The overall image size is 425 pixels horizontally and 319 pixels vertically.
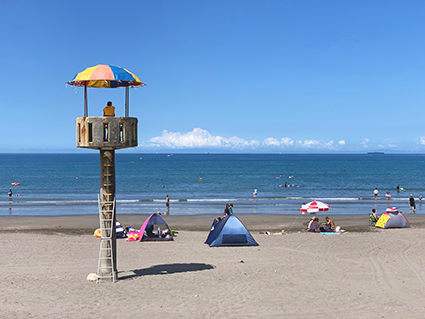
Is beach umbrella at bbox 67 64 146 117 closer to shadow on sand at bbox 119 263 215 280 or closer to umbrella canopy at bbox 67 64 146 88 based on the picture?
umbrella canopy at bbox 67 64 146 88

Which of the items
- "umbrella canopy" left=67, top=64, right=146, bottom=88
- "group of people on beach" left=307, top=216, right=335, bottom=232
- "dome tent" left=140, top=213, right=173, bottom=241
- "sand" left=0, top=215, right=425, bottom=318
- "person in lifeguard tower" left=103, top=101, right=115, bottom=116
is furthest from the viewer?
"group of people on beach" left=307, top=216, right=335, bottom=232

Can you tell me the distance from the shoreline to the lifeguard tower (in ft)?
40.4

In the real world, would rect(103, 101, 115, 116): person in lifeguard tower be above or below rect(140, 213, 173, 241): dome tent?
above

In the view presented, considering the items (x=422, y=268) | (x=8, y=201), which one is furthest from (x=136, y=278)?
(x=8, y=201)

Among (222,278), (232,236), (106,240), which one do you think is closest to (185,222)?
(232,236)

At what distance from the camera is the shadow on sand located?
15.4 m

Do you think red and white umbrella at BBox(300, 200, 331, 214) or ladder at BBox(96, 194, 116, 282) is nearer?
ladder at BBox(96, 194, 116, 282)

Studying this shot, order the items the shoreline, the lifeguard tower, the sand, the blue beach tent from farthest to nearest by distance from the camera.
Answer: the shoreline
the blue beach tent
the lifeguard tower
the sand

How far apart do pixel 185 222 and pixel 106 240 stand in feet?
58.7

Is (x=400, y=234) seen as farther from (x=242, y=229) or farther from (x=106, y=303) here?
(x=106, y=303)

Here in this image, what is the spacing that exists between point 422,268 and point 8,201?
4506cm

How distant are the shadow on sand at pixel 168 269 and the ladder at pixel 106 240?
0.96m

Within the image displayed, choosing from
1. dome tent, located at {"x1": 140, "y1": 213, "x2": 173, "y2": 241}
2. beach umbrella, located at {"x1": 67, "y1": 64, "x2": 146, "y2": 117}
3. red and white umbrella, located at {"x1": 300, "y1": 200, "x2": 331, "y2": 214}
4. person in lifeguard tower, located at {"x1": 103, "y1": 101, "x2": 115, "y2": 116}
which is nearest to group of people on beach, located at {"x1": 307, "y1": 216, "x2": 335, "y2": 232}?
red and white umbrella, located at {"x1": 300, "y1": 200, "x2": 331, "y2": 214}

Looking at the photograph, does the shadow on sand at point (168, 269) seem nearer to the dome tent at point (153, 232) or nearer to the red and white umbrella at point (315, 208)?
the dome tent at point (153, 232)
